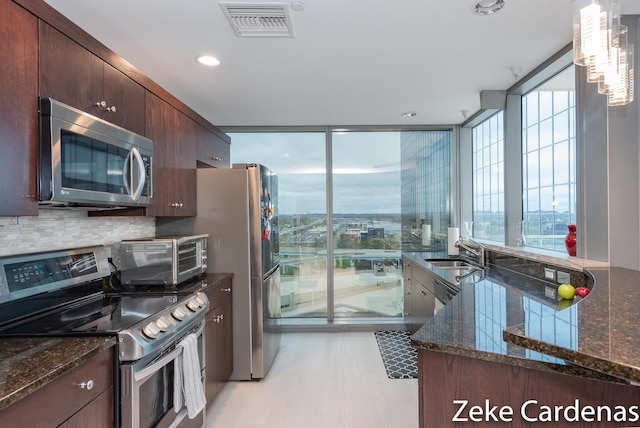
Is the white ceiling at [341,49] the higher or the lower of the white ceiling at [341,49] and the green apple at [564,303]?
the higher

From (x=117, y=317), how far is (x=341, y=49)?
198 cm

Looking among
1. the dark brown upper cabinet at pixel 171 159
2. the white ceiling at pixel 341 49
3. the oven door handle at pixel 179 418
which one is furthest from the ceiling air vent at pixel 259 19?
the oven door handle at pixel 179 418

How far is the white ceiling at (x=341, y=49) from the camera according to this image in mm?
1819

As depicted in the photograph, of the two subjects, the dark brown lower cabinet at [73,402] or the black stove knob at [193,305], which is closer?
the dark brown lower cabinet at [73,402]

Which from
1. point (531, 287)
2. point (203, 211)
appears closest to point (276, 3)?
point (203, 211)

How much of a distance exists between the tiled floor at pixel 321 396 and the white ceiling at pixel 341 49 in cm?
243

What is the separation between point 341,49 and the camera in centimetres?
225

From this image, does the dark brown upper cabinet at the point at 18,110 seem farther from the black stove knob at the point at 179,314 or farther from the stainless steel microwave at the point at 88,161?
the black stove knob at the point at 179,314

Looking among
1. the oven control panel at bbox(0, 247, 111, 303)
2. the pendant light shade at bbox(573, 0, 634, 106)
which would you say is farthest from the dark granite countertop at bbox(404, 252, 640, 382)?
the oven control panel at bbox(0, 247, 111, 303)

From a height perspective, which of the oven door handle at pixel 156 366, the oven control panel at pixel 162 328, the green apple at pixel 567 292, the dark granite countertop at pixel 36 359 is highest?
the green apple at pixel 567 292

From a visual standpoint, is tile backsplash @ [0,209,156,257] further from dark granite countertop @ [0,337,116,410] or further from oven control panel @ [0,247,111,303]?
dark granite countertop @ [0,337,116,410]

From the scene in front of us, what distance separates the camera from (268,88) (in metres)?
2.93

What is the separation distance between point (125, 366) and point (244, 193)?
5.47 ft

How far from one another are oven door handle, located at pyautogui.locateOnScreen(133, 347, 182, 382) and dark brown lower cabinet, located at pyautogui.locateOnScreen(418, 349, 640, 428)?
3.83 ft
